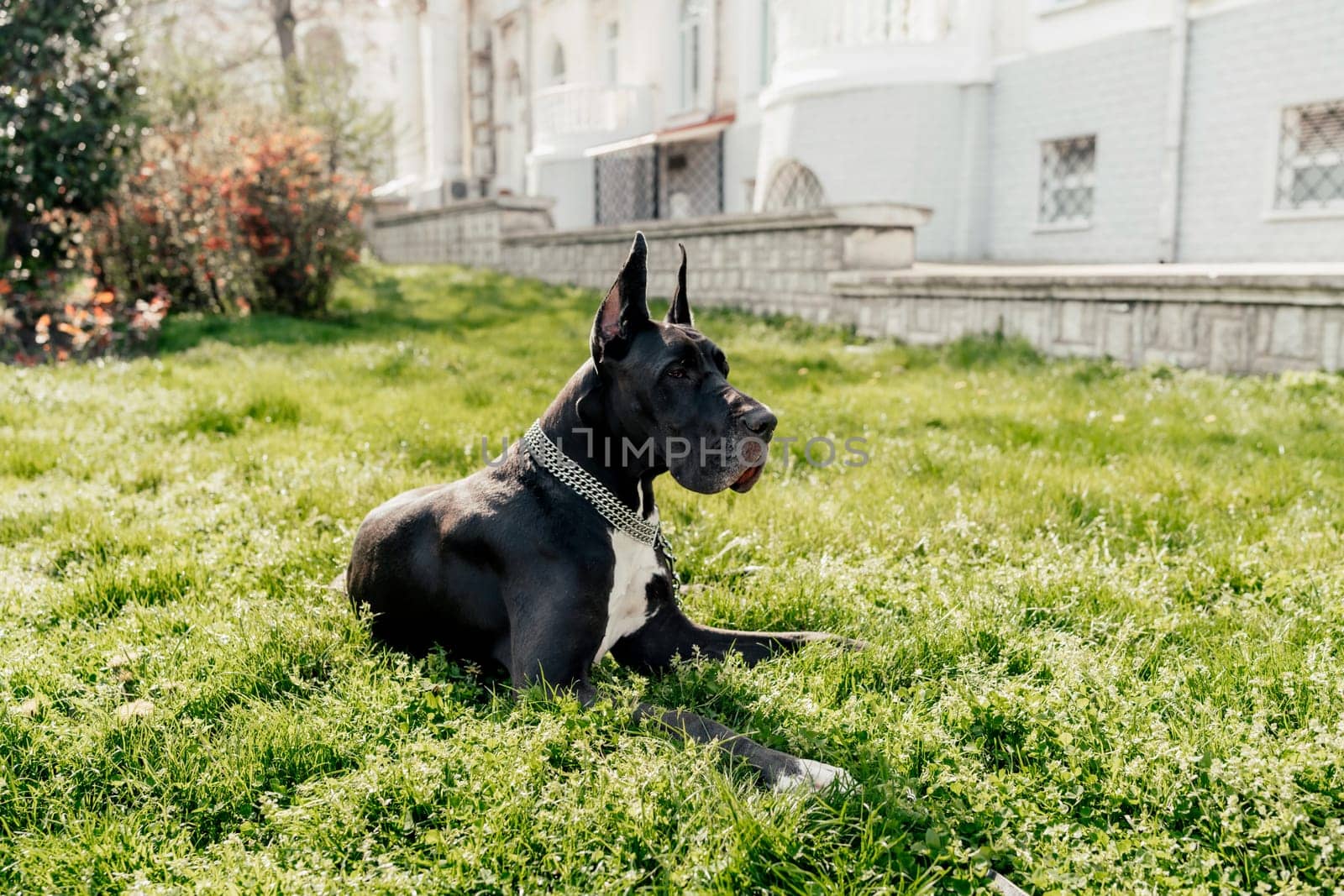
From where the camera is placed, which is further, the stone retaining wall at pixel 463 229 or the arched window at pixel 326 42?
the arched window at pixel 326 42

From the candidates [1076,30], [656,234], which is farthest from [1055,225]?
[656,234]

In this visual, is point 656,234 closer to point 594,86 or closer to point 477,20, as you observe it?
point 594,86

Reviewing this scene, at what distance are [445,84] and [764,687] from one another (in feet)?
85.7

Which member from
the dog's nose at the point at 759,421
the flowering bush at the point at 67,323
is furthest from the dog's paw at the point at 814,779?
the flowering bush at the point at 67,323

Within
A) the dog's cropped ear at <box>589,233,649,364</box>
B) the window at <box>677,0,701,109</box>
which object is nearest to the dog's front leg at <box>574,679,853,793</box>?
the dog's cropped ear at <box>589,233,649,364</box>

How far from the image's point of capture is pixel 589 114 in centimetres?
2042

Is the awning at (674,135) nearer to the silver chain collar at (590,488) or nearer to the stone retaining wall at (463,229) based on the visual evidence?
the stone retaining wall at (463,229)

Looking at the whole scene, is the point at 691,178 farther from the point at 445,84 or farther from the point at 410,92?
the point at 410,92

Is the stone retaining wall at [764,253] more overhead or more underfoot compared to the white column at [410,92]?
more underfoot

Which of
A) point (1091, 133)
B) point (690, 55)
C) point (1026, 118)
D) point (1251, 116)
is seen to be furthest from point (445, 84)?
point (1251, 116)

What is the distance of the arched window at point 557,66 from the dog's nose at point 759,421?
23.2 metres

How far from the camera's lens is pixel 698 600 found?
142 inches

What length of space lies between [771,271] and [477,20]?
59.5 ft

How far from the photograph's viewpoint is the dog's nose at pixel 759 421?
266 cm
